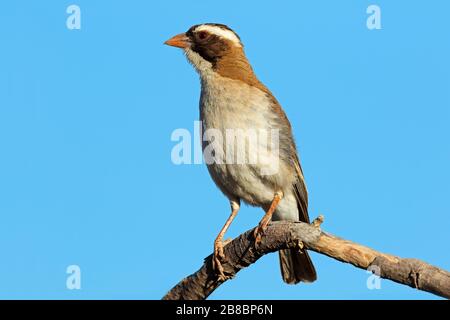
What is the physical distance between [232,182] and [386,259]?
10.0 ft

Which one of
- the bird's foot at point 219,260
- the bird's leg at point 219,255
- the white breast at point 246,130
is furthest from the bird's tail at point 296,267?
the bird's foot at point 219,260

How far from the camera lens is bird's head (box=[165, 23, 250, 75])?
34.4ft

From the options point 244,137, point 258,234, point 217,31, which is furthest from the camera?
point 217,31

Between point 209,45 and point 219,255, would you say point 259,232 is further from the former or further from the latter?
point 209,45

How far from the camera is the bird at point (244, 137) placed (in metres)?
9.43

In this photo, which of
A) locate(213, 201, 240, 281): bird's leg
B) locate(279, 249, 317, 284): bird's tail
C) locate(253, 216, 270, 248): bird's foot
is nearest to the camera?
locate(253, 216, 270, 248): bird's foot

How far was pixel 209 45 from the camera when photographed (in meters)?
10.5

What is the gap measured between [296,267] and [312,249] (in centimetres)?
256

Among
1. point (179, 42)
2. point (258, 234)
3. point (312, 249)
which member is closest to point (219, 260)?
point (258, 234)

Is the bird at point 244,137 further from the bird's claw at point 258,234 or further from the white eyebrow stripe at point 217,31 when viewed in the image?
the bird's claw at point 258,234

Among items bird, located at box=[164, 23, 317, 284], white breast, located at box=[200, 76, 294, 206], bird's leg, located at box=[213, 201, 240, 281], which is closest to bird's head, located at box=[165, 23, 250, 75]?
bird, located at box=[164, 23, 317, 284]

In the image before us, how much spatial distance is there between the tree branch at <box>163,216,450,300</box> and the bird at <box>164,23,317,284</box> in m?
0.22

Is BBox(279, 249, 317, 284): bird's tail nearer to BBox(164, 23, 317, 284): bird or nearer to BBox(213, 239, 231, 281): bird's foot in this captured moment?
BBox(164, 23, 317, 284): bird
